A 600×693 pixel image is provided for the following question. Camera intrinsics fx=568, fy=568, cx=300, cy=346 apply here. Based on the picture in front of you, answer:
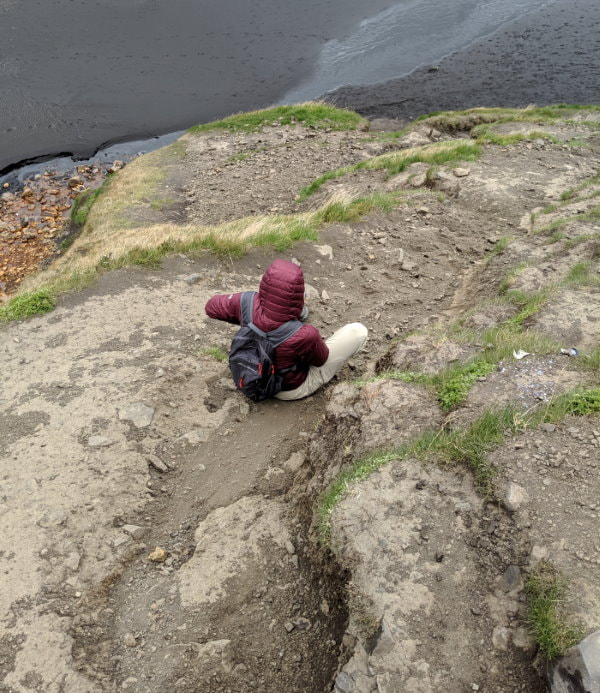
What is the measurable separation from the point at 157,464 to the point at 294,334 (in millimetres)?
2716

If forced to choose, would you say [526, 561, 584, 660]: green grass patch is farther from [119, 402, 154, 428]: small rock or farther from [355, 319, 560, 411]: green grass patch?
[119, 402, 154, 428]: small rock

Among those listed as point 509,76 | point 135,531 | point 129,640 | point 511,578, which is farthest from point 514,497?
point 509,76

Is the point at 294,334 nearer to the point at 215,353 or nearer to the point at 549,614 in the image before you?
the point at 215,353

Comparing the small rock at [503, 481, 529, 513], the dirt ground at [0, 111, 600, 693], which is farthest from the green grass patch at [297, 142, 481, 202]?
the small rock at [503, 481, 529, 513]

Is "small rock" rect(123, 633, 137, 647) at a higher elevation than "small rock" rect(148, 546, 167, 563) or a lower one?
higher

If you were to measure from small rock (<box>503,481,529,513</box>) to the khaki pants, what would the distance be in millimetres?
3916

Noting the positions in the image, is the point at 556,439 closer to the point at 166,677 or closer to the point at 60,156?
the point at 166,677

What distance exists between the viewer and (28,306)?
1173 centimetres

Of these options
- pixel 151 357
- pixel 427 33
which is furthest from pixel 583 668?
pixel 427 33

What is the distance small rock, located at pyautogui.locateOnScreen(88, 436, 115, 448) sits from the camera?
27.3 ft

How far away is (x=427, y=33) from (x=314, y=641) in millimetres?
46811

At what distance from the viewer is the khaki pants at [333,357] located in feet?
29.9

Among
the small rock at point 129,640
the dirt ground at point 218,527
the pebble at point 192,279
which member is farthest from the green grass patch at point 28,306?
the small rock at point 129,640

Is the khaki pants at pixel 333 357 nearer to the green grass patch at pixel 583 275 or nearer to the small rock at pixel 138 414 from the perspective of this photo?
Result: the small rock at pixel 138 414
